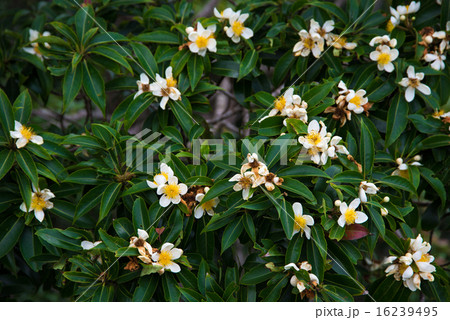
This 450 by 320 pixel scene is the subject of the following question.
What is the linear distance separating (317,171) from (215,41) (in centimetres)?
68

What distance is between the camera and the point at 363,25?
1897mm

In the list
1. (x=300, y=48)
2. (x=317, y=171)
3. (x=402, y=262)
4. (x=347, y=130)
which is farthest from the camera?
(x=300, y=48)

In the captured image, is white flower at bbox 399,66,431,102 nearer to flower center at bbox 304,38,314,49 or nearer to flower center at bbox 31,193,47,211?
flower center at bbox 304,38,314,49

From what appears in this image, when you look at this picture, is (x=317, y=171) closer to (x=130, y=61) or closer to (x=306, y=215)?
(x=306, y=215)

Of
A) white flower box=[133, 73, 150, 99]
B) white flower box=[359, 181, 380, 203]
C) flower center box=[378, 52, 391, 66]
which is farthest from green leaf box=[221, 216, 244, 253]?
flower center box=[378, 52, 391, 66]

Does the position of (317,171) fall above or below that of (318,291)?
above

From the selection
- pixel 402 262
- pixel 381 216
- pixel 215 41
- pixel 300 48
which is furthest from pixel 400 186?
pixel 215 41

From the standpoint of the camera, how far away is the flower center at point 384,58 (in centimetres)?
180

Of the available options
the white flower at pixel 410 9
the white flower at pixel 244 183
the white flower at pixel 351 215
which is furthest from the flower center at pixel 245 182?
the white flower at pixel 410 9

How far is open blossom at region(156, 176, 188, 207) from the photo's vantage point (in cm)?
151

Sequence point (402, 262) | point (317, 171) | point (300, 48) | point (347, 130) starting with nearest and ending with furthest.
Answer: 1. point (317, 171)
2. point (402, 262)
3. point (347, 130)
4. point (300, 48)

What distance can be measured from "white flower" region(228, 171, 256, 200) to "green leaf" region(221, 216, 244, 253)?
0.43ft

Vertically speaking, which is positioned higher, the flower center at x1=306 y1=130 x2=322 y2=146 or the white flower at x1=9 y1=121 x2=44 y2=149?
the white flower at x1=9 y1=121 x2=44 y2=149

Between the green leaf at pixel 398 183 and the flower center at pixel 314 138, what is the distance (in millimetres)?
276
